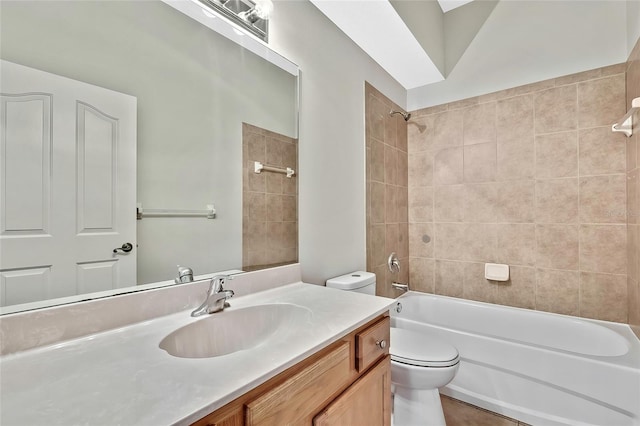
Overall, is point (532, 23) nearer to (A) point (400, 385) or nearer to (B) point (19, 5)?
(A) point (400, 385)

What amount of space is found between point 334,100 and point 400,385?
1630 millimetres

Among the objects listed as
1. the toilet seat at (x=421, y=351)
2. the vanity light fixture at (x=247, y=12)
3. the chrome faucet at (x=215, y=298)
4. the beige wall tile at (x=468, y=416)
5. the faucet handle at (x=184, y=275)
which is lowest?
the beige wall tile at (x=468, y=416)

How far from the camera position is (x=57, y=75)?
768mm

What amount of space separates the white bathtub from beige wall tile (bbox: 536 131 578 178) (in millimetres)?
992

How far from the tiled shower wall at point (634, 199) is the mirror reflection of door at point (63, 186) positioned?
2.40 meters

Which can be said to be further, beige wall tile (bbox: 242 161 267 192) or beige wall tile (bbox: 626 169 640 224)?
beige wall tile (bbox: 626 169 640 224)

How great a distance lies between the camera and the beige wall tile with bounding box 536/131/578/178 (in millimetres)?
2021

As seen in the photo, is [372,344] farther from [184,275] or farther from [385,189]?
[385,189]

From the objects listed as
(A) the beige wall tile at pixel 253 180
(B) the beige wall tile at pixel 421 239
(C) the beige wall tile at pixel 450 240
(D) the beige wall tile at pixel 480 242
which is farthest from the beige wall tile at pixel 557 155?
(A) the beige wall tile at pixel 253 180

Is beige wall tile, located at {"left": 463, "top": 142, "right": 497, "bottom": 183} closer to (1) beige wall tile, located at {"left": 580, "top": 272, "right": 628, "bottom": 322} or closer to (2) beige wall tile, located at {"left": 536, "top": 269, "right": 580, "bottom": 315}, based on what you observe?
(2) beige wall tile, located at {"left": 536, "top": 269, "right": 580, "bottom": 315}

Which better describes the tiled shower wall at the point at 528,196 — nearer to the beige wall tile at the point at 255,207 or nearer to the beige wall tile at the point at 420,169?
the beige wall tile at the point at 420,169

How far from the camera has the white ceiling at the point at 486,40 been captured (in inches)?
72.7

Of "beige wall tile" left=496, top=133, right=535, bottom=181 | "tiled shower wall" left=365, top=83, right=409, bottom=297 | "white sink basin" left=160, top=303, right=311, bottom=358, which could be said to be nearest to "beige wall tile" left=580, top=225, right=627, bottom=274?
"beige wall tile" left=496, top=133, right=535, bottom=181

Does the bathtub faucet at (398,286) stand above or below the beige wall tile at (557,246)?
below
